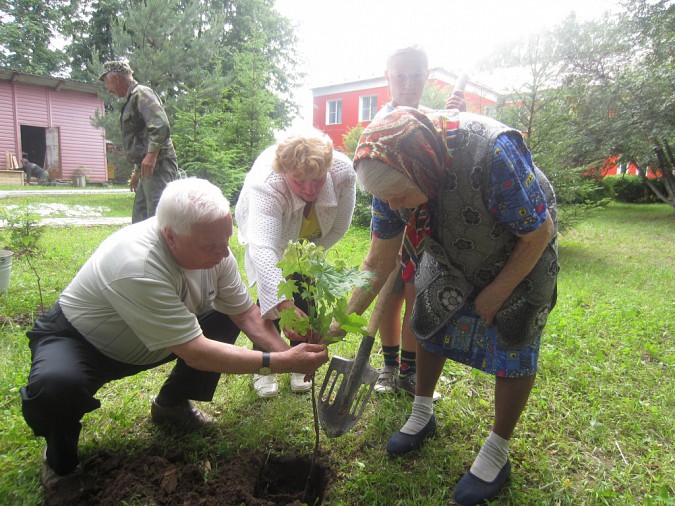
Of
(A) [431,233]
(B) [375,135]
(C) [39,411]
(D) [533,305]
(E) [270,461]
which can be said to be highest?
(B) [375,135]

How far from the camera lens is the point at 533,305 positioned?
1766 mm

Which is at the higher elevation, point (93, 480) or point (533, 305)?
point (533, 305)

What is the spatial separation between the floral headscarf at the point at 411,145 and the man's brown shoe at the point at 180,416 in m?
1.63

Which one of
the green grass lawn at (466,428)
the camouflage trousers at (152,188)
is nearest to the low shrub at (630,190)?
the green grass lawn at (466,428)

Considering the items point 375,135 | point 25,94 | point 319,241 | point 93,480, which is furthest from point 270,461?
point 25,94

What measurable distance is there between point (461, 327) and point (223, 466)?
1.30 meters

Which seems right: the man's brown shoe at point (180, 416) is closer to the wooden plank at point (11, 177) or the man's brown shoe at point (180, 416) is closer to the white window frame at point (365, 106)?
the wooden plank at point (11, 177)

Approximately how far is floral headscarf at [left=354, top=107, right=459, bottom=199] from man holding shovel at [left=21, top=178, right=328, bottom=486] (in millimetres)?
657

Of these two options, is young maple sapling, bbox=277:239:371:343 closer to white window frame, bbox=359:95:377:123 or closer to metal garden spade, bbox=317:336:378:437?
metal garden spade, bbox=317:336:378:437

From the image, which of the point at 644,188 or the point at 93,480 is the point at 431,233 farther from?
the point at 644,188

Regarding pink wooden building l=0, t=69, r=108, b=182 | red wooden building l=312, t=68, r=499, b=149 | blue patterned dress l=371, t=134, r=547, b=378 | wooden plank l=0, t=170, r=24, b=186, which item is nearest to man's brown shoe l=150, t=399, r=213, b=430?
blue patterned dress l=371, t=134, r=547, b=378

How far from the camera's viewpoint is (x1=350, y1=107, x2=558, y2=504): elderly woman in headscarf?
1548 millimetres

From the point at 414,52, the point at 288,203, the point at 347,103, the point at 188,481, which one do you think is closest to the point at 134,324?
the point at 188,481

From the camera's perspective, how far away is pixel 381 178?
5.01 ft
